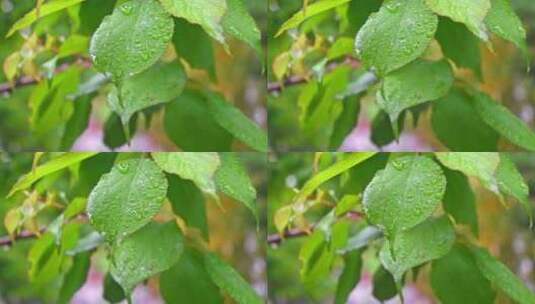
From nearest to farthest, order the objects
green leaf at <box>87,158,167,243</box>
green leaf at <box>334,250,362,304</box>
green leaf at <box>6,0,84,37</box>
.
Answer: green leaf at <box>87,158,167,243</box> < green leaf at <box>6,0,84,37</box> < green leaf at <box>334,250,362,304</box>

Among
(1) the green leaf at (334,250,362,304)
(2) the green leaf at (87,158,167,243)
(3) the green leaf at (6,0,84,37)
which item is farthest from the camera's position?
(1) the green leaf at (334,250,362,304)

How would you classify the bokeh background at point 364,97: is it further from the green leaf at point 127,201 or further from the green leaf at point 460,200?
the green leaf at point 127,201

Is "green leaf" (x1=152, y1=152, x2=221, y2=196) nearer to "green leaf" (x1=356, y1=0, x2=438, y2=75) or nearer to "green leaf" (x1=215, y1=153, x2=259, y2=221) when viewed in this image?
"green leaf" (x1=215, y1=153, x2=259, y2=221)

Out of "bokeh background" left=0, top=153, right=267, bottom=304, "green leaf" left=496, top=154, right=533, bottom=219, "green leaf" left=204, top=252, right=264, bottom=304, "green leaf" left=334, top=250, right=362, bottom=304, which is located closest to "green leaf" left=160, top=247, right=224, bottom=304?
"green leaf" left=204, top=252, right=264, bottom=304

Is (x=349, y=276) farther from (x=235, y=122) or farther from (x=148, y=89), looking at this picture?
(x=148, y=89)

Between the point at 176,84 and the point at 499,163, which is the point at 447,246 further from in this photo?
the point at 176,84

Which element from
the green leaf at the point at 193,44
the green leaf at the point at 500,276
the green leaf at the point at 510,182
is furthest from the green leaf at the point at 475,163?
the green leaf at the point at 193,44
